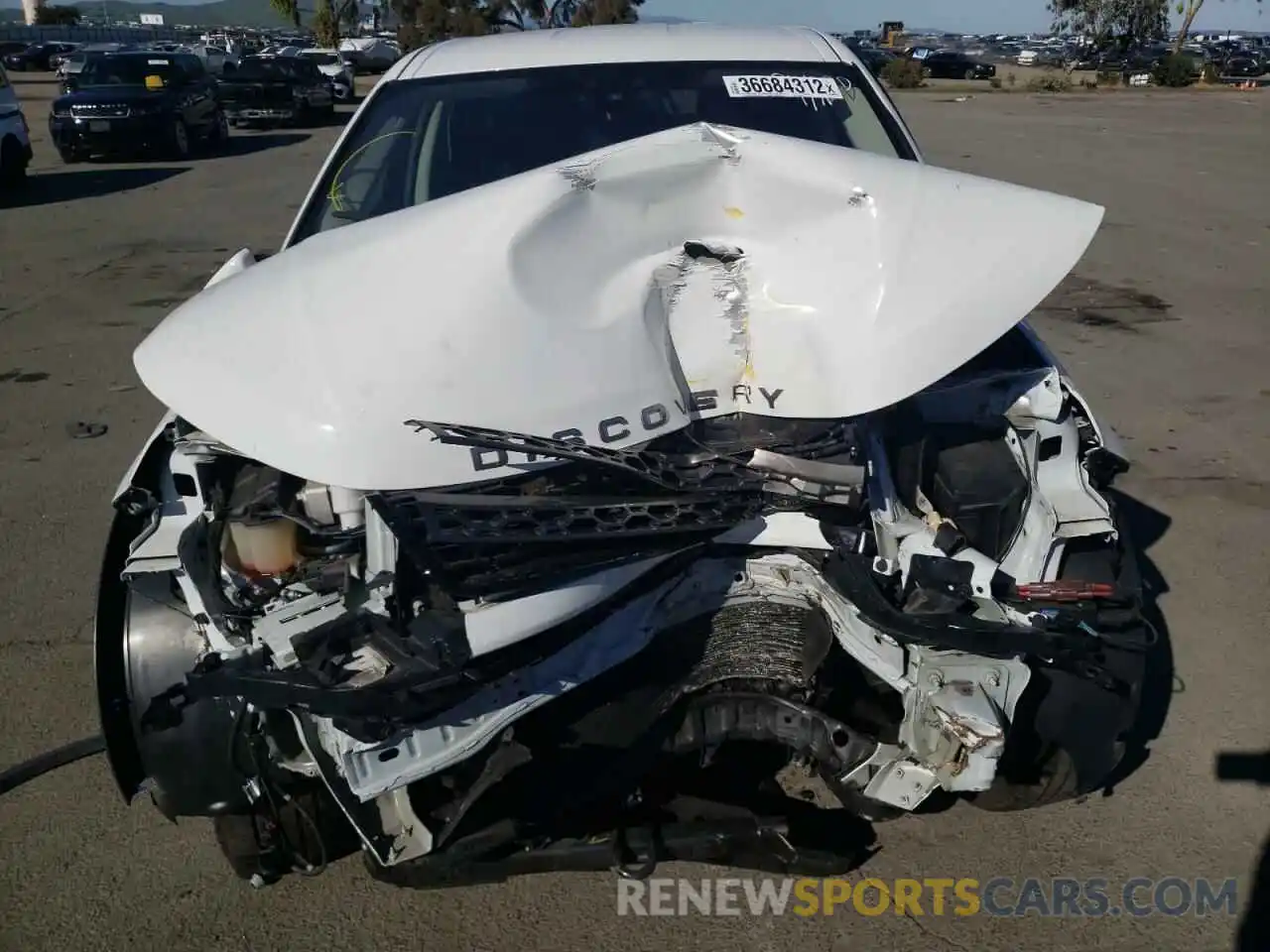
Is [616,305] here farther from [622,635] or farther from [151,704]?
[151,704]

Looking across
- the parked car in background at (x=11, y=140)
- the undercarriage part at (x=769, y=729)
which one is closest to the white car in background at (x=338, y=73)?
the parked car in background at (x=11, y=140)

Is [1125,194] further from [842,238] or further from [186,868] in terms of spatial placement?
[186,868]

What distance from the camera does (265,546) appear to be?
7.14ft

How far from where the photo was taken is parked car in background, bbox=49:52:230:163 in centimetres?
1516

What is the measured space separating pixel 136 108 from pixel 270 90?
536cm

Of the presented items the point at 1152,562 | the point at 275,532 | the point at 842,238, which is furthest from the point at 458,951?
the point at 1152,562

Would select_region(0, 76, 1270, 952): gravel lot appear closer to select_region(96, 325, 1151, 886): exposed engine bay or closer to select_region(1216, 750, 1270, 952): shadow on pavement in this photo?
select_region(1216, 750, 1270, 952): shadow on pavement

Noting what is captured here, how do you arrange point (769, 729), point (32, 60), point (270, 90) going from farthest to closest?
1. point (32, 60)
2. point (270, 90)
3. point (769, 729)

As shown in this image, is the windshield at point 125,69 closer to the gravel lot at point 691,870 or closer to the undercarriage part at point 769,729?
the gravel lot at point 691,870

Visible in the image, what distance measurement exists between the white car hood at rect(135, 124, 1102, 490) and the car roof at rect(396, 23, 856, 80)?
4.36 feet

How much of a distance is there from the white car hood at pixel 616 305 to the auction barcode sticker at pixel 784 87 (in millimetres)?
1180

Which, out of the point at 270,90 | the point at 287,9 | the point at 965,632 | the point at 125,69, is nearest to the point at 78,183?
the point at 125,69

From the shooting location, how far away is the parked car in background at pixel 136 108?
1516 cm

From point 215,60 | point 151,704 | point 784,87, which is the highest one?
point 215,60
